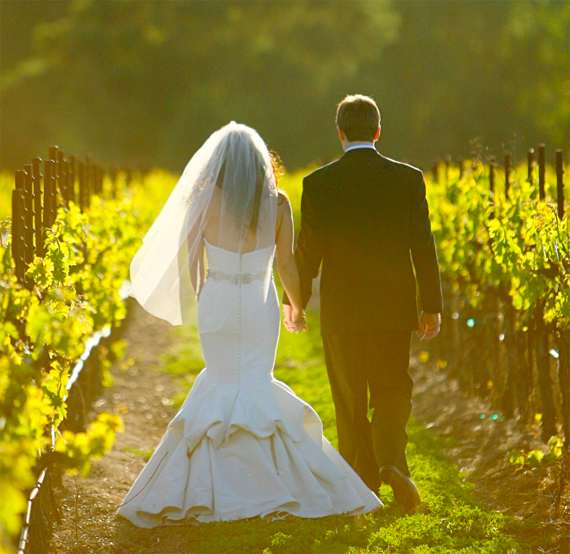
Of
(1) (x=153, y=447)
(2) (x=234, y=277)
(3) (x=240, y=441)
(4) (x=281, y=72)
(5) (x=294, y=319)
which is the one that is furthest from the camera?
(4) (x=281, y=72)

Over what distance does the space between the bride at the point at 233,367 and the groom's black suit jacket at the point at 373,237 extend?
241mm

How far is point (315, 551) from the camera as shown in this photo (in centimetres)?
357

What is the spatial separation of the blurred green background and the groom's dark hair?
105 ft

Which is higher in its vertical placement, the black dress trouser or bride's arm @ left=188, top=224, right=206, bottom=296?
bride's arm @ left=188, top=224, right=206, bottom=296

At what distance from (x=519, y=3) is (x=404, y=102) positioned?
32.6ft

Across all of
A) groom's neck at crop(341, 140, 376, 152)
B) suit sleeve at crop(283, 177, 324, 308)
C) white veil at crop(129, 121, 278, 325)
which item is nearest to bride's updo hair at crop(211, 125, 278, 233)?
white veil at crop(129, 121, 278, 325)

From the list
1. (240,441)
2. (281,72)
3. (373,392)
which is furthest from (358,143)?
(281,72)

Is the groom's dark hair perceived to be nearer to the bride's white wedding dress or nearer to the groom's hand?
the bride's white wedding dress

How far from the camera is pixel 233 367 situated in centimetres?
424

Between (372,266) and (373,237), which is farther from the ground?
(373,237)

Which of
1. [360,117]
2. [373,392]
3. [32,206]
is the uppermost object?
[360,117]

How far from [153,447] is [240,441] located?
5.27 feet

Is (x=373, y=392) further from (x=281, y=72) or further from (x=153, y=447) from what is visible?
(x=281, y=72)

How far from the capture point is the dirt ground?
3.76 m
